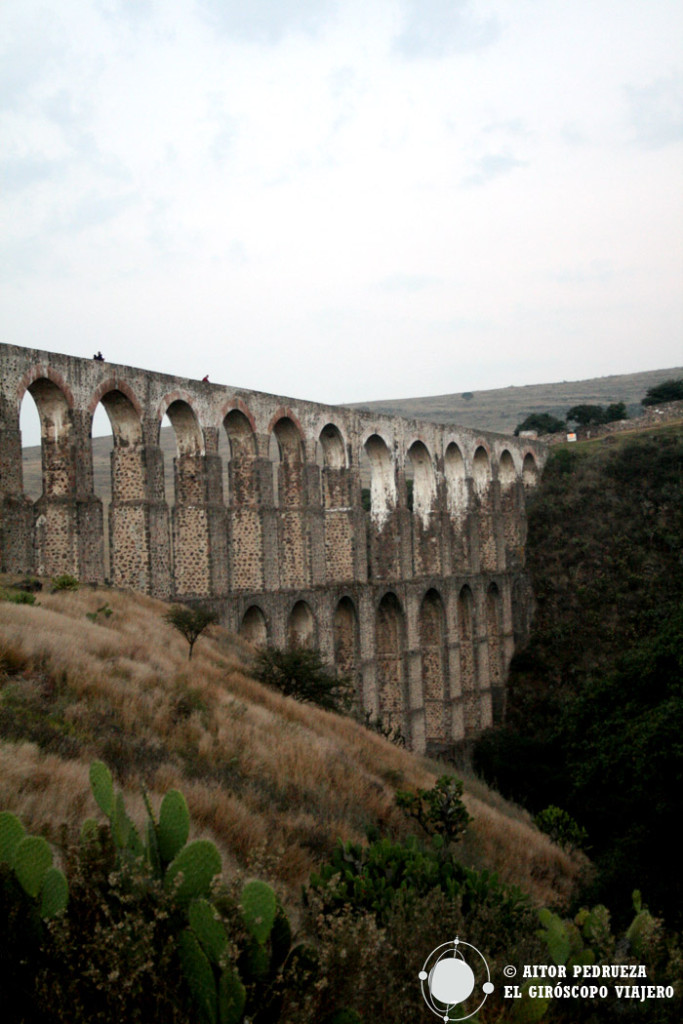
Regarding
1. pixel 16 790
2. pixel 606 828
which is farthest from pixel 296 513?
pixel 16 790

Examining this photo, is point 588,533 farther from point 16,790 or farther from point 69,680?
point 16,790

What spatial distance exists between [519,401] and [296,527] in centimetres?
8278

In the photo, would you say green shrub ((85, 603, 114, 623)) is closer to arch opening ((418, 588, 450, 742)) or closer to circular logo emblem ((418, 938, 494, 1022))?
circular logo emblem ((418, 938, 494, 1022))

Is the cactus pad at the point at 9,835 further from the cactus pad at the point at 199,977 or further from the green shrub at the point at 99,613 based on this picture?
the green shrub at the point at 99,613

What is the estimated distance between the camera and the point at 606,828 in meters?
17.7

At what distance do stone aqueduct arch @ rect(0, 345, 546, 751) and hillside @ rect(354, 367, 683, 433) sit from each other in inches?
→ 2281

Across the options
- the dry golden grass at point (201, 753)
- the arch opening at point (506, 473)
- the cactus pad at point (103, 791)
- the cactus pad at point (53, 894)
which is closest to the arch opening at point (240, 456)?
the dry golden grass at point (201, 753)

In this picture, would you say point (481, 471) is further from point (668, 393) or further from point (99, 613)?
point (668, 393)

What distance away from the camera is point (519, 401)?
330ft

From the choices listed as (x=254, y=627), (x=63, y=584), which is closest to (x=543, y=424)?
(x=254, y=627)

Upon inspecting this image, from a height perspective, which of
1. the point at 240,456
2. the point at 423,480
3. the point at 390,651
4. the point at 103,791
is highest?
the point at 240,456

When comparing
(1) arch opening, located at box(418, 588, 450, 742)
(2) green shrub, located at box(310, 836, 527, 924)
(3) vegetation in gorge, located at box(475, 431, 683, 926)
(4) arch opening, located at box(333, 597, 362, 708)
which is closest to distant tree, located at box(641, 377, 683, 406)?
(3) vegetation in gorge, located at box(475, 431, 683, 926)

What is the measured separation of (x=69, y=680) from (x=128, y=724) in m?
0.88

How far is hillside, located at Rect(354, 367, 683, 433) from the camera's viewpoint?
9306 centimetres
